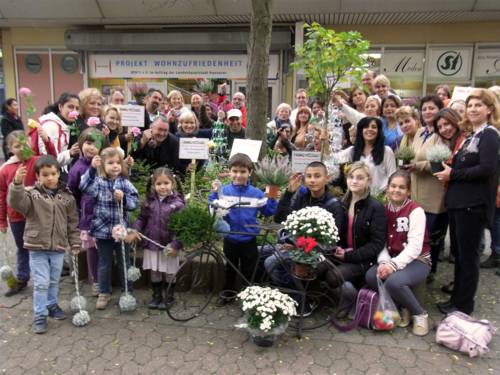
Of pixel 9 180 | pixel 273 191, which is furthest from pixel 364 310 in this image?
pixel 9 180

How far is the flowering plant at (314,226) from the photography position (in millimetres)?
3359

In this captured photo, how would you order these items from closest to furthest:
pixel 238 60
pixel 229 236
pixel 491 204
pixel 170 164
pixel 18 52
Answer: pixel 491 204 < pixel 229 236 < pixel 170 164 < pixel 238 60 < pixel 18 52

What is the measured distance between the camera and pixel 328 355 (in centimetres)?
334

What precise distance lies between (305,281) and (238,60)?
1013 centimetres

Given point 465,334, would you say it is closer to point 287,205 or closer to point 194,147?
point 287,205

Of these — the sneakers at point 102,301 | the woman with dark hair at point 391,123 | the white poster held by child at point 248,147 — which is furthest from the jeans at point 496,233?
the sneakers at point 102,301

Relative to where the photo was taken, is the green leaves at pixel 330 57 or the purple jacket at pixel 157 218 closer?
the purple jacket at pixel 157 218

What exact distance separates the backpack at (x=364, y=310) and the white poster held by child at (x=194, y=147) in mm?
2297

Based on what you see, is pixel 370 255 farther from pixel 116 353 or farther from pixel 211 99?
pixel 211 99

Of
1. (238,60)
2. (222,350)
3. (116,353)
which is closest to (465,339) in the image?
(222,350)

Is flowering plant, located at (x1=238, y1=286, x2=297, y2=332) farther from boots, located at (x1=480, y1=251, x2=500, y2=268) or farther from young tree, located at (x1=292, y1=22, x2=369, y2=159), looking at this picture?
boots, located at (x1=480, y1=251, x2=500, y2=268)

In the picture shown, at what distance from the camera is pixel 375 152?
15.1 feet

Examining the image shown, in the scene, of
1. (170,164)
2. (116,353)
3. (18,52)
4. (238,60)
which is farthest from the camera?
(18,52)

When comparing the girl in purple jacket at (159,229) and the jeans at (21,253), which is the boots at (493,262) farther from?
the jeans at (21,253)
